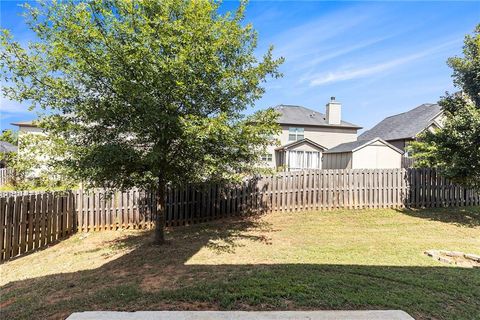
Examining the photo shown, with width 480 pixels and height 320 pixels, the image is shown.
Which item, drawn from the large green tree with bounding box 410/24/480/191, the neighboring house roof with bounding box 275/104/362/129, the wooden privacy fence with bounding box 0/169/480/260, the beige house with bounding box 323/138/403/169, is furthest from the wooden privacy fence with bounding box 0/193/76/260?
the neighboring house roof with bounding box 275/104/362/129

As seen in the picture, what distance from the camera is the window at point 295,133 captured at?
963 inches

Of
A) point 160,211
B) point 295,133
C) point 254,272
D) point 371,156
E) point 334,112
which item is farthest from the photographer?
point 334,112

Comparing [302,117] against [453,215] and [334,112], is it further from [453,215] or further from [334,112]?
[453,215]

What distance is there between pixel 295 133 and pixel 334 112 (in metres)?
4.28

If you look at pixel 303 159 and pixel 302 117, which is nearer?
pixel 303 159

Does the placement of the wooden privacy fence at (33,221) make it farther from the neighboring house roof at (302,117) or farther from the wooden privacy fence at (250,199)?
the neighboring house roof at (302,117)

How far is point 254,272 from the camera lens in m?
4.63

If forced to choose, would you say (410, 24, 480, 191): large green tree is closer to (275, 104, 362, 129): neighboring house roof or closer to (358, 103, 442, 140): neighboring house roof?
(358, 103, 442, 140): neighboring house roof

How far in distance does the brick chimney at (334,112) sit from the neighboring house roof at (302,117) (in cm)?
42

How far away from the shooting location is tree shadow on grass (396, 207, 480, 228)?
9.12m

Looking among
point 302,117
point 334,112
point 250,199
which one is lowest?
point 250,199

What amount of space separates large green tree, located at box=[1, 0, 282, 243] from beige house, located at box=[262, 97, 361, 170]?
16.5 metres

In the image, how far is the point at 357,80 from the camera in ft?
51.5

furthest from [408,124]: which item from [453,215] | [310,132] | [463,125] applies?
[463,125]
